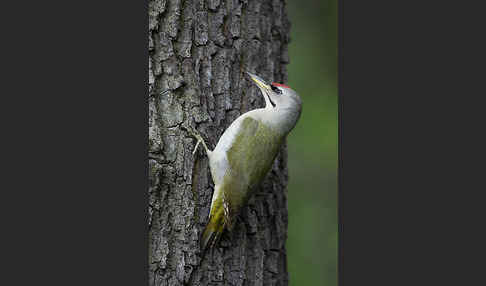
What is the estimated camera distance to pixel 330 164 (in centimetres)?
505

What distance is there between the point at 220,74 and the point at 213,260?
141cm

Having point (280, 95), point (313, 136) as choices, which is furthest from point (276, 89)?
point (313, 136)

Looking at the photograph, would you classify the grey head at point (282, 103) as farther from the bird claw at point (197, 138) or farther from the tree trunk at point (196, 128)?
the bird claw at point (197, 138)

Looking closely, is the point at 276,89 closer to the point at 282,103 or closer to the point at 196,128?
the point at 282,103

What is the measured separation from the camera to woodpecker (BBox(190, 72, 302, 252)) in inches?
123

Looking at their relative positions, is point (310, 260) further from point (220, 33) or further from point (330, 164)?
point (220, 33)

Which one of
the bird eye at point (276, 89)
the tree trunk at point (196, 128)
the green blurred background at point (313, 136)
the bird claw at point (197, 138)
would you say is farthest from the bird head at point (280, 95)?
the green blurred background at point (313, 136)

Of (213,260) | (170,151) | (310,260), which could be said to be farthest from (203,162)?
(310,260)

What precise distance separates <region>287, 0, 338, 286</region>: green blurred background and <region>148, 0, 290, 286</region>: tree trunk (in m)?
1.15

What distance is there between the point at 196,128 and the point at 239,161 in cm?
40

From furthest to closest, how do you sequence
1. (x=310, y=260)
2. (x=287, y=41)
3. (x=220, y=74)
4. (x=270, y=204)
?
(x=310, y=260), (x=287, y=41), (x=270, y=204), (x=220, y=74)

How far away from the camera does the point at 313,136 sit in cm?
506

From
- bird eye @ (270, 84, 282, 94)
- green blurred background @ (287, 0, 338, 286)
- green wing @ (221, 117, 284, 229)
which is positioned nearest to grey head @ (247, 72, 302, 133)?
bird eye @ (270, 84, 282, 94)

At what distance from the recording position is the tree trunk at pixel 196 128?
10.3 ft
